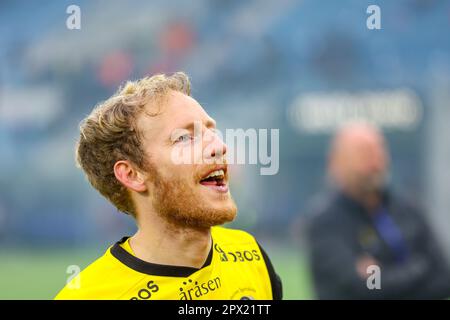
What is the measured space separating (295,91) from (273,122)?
1.12 meters

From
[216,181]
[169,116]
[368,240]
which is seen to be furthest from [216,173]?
[368,240]

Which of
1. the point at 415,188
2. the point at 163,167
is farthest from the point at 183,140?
the point at 415,188

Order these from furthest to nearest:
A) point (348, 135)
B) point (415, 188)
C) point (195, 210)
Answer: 1. point (415, 188)
2. point (348, 135)
3. point (195, 210)

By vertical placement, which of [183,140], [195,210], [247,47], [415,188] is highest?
[247,47]

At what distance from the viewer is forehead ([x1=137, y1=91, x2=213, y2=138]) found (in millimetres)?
3277

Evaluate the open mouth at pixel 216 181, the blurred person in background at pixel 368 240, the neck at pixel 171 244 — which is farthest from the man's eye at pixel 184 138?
the blurred person in background at pixel 368 240

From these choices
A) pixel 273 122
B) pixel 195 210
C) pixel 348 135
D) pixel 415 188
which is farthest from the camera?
pixel 273 122

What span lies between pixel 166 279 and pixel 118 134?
0.70 meters

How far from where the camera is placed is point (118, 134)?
3391 millimetres

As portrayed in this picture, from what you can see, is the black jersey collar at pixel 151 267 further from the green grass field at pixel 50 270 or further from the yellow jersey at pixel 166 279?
the green grass field at pixel 50 270

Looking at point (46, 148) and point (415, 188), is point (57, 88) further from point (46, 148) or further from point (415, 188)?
point (415, 188)

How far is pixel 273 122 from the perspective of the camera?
54.9ft

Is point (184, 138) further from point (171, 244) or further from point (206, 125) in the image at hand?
point (171, 244)

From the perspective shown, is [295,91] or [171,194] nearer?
[171,194]
